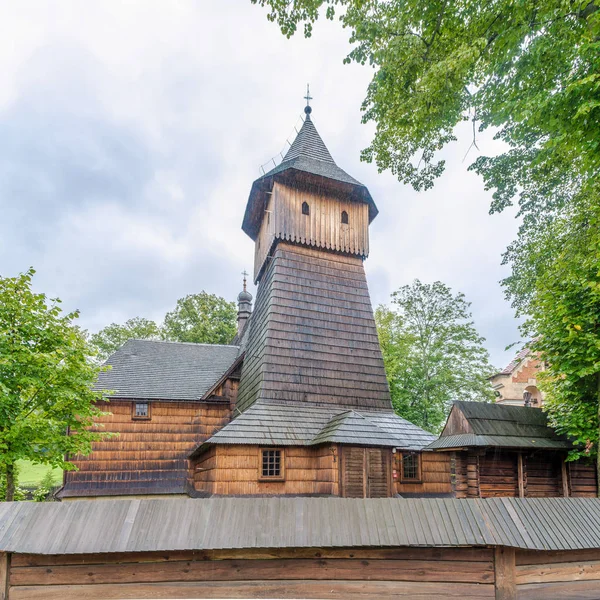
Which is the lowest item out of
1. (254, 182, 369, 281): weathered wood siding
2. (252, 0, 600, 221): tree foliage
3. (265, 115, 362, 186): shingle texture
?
(252, 0, 600, 221): tree foliage

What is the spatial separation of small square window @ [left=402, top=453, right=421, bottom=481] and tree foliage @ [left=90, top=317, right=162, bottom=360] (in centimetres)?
2804

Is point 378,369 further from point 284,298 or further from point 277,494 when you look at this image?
point 277,494

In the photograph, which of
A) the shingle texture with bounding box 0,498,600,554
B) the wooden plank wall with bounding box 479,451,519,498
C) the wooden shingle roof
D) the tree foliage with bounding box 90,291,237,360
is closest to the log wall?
the shingle texture with bounding box 0,498,600,554

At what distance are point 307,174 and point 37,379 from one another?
10715mm

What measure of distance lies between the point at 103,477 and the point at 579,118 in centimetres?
1624

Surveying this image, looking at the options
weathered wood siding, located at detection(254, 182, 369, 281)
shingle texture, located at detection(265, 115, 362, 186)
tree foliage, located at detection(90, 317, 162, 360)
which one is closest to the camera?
weathered wood siding, located at detection(254, 182, 369, 281)

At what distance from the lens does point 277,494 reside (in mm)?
11617

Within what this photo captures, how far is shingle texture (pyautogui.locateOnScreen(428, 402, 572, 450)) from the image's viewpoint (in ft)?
37.3

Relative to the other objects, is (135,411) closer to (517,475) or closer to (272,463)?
(272,463)

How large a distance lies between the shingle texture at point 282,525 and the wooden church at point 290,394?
7.03 meters

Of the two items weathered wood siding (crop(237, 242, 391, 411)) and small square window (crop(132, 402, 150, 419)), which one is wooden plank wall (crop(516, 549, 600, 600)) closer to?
weathered wood siding (crop(237, 242, 391, 411))

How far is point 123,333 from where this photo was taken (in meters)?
37.3

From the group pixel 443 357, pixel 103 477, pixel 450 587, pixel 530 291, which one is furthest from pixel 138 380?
pixel 443 357

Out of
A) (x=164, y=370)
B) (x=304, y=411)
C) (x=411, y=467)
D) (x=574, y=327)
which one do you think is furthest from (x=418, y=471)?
(x=164, y=370)
